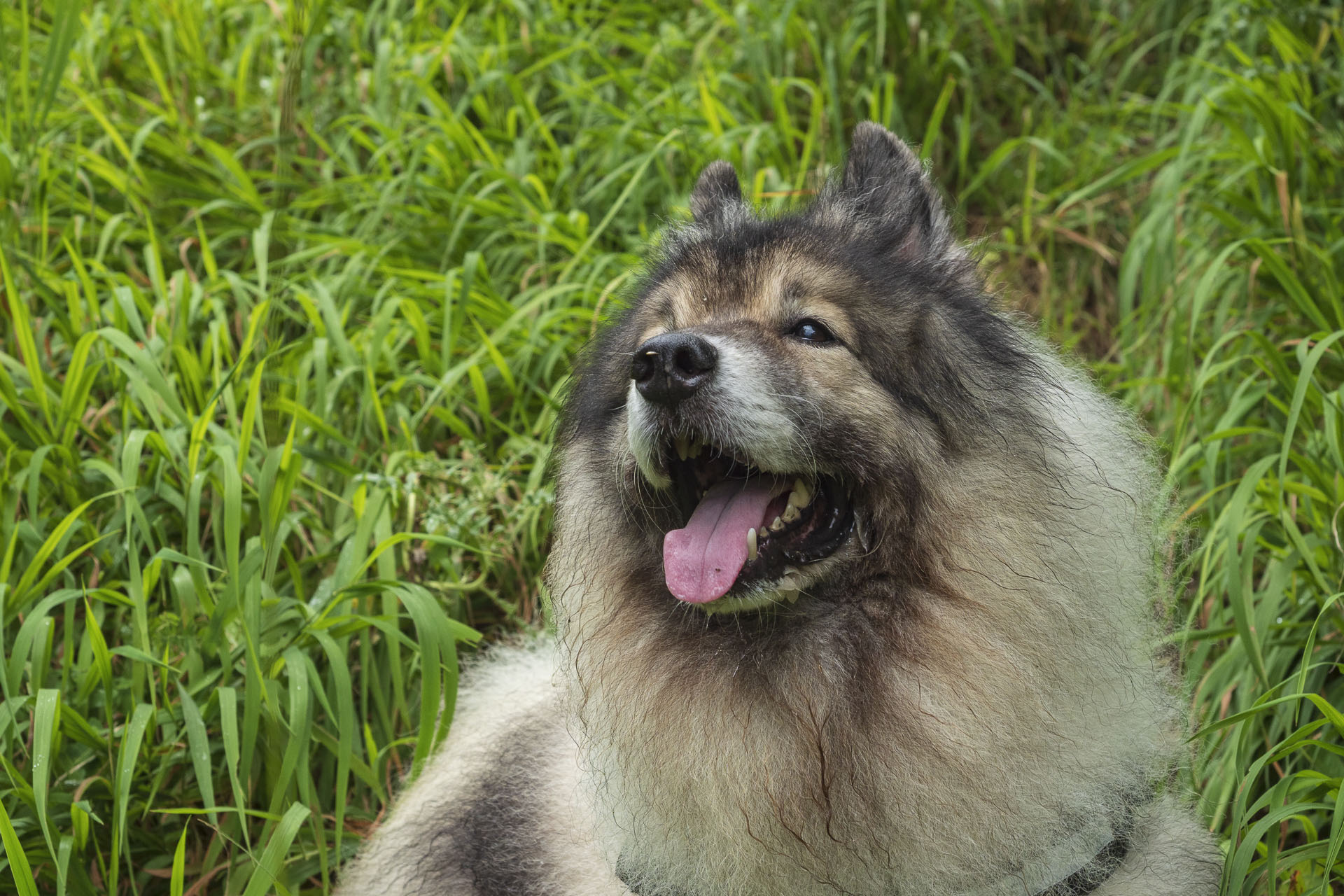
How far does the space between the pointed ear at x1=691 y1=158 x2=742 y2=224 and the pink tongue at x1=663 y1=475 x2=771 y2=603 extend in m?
0.79

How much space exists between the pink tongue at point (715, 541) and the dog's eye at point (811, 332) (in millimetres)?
283

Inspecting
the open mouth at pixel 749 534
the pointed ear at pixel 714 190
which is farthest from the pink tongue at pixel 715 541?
the pointed ear at pixel 714 190

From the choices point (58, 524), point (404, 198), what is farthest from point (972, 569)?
point (404, 198)

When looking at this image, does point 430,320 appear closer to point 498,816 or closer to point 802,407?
point 498,816

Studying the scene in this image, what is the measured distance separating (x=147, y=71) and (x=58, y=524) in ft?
9.82

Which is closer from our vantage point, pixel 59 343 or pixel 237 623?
pixel 237 623

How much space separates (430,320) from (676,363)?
2.37 m

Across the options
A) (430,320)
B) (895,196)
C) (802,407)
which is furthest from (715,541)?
(430,320)

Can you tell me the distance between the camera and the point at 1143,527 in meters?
2.45

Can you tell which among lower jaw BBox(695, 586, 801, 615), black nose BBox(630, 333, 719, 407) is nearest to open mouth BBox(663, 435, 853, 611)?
lower jaw BBox(695, 586, 801, 615)

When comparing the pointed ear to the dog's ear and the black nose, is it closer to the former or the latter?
the dog's ear

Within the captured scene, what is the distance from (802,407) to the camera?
7.29 feet

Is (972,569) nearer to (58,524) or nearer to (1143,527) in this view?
(1143,527)

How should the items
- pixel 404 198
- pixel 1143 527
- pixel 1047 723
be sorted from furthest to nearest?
pixel 404 198 → pixel 1143 527 → pixel 1047 723
